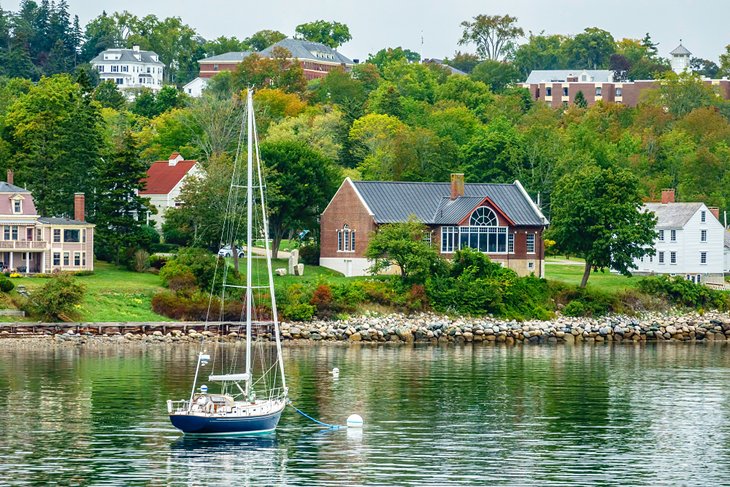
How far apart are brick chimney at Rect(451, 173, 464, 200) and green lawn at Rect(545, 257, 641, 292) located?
28.6 feet

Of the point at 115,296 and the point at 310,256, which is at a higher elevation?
the point at 310,256

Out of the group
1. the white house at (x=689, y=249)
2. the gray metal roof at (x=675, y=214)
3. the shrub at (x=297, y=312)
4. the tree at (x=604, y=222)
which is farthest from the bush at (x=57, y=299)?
the gray metal roof at (x=675, y=214)

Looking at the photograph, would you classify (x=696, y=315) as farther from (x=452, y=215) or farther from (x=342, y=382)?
(x=342, y=382)

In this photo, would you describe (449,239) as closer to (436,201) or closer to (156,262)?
(436,201)

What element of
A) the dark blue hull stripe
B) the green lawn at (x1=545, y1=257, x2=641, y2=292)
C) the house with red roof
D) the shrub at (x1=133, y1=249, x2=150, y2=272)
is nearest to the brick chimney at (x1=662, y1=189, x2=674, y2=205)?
the green lawn at (x1=545, y1=257, x2=641, y2=292)

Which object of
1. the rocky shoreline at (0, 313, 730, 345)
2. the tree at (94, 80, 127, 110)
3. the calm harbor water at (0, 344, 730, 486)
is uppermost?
the tree at (94, 80, 127, 110)

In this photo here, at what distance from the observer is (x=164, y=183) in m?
120

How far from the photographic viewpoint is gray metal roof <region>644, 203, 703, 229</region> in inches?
4395

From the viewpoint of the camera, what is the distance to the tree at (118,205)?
99.7 metres

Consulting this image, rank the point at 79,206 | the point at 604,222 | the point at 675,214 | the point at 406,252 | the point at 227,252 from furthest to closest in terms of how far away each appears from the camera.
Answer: the point at 675,214 → the point at 227,252 → the point at 604,222 → the point at 79,206 → the point at 406,252

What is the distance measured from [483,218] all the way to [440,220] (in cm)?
307

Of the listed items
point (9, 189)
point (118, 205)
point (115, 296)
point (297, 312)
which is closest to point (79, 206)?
point (118, 205)

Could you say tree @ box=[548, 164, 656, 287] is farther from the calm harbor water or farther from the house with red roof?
the house with red roof

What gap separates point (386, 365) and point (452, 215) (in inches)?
1093
